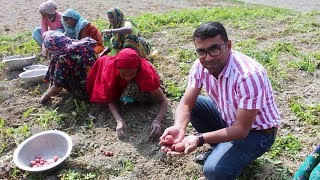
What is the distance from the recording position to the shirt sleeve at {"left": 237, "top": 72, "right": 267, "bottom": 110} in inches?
94.5

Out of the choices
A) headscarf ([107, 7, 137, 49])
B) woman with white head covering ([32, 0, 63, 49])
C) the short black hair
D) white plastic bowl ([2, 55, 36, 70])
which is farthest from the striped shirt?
woman with white head covering ([32, 0, 63, 49])

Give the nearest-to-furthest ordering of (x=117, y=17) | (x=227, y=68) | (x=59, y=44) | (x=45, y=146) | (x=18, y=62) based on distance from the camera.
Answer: (x=227, y=68)
(x=45, y=146)
(x=59, y=44)
(x=18, y=62)
(x=117, y=17)

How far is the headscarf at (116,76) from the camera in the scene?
140 inches

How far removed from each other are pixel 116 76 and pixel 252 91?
67.9 inches

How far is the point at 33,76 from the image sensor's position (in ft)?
16.0

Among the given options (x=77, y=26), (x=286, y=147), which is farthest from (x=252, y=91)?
(x=77, y=26)

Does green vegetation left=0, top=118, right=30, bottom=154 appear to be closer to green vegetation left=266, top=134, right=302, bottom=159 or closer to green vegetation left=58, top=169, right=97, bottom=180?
green vegetation left=58, top=169, right=97, bottom=180

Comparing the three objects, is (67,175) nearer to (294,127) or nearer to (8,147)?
(8,147)

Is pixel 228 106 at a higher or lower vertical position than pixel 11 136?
higher

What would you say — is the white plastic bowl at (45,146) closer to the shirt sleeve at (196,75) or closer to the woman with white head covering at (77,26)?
the shirt sleeve at (196,75)

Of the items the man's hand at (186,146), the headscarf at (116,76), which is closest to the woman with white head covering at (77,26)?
the headscarf at (116,76)

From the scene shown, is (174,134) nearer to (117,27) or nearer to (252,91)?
(252,91)

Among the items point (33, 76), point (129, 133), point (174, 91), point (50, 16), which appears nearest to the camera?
point (129, 133)

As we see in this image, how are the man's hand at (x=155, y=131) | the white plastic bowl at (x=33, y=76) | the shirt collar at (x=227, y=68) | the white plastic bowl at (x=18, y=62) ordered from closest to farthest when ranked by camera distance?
1. the shirt collar at (x=227, y=68)
2. the man's hand at (x=155, y=131)
3. the white plastic bowl at (x=33, y=76)
4. the white plastic bowl at (x=18, y=62)
